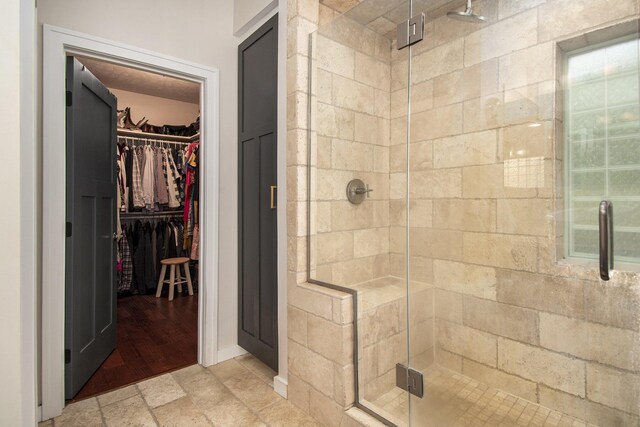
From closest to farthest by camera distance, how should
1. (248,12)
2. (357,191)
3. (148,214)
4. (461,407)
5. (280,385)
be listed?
(461,407)
(280,385)
(357,191)
(248,12)
(148,214)

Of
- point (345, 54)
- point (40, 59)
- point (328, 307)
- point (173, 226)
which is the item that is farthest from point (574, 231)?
point (173, 226)

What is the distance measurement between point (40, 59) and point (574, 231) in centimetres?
296

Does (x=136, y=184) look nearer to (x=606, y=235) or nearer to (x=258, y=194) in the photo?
(x=258, y=194)

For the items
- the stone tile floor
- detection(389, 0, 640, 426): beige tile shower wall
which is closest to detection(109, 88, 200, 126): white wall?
the stone tile floor

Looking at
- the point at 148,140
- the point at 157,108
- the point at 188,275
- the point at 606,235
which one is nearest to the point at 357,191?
the point at 606,235

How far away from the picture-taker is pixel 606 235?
1.41 metres

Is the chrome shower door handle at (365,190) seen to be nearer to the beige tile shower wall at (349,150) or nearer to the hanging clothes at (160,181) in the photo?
the beige tile shower wall at (349,150)

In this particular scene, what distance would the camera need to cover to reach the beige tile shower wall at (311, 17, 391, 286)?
81.1 inches

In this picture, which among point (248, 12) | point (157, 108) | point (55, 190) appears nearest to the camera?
point (55, 190)

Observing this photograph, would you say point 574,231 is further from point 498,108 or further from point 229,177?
point 229,177

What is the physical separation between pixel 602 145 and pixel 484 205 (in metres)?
0.56

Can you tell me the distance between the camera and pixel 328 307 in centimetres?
178

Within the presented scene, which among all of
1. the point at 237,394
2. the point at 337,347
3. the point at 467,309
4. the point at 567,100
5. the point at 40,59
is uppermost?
the point at 40,59

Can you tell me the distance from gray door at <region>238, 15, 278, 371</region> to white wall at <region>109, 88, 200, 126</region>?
282cm
